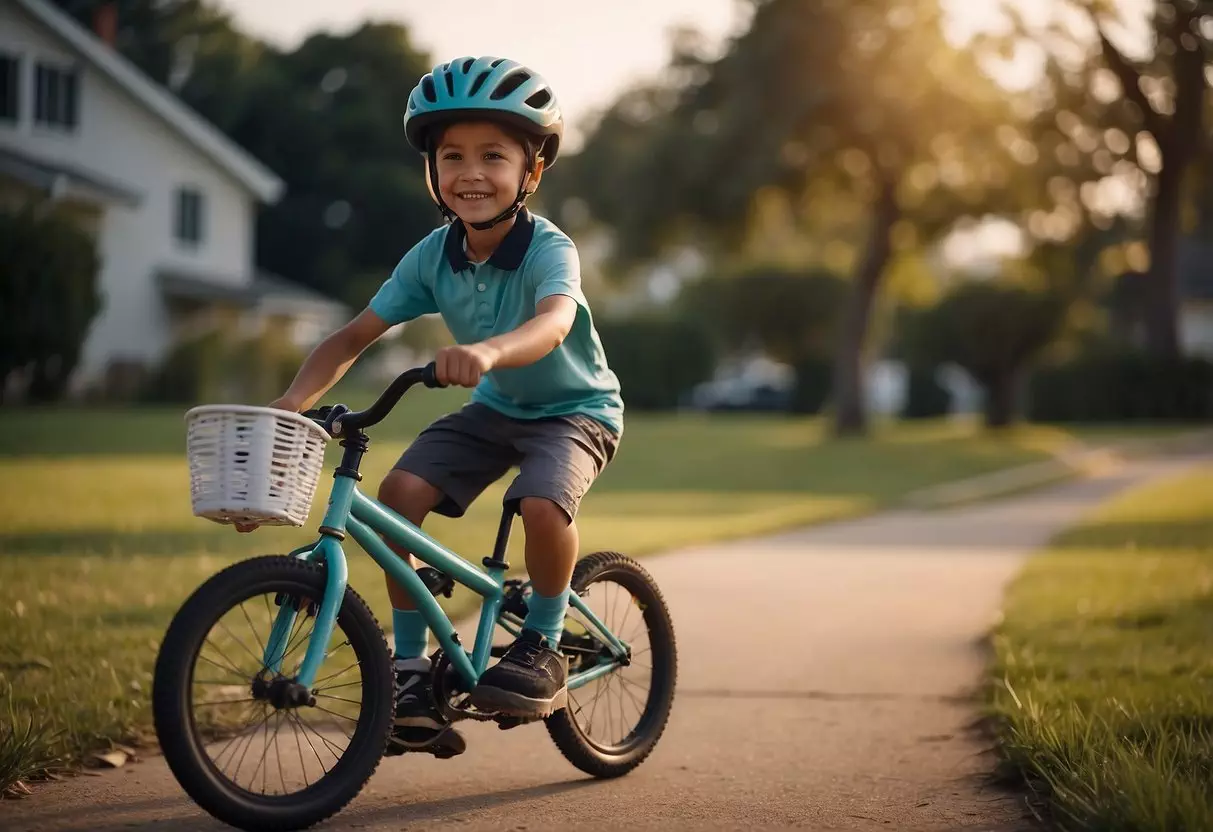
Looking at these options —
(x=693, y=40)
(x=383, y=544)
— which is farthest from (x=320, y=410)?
(x=693, y=40)

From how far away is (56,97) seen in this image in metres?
32.5

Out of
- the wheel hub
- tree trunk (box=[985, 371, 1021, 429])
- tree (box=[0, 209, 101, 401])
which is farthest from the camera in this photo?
tree trunk (box=[985, 371, 1021, 429])

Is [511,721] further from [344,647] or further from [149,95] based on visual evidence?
[149,95]

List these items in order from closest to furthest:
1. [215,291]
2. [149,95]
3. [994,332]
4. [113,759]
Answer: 1. [113,759]
2. [149,95]
3. [994,332]
4. [215,291]

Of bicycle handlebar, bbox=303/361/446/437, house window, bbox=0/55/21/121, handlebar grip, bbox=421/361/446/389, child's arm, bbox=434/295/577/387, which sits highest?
house window, bbox=0/55/21/121

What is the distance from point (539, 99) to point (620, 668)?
6.15ft

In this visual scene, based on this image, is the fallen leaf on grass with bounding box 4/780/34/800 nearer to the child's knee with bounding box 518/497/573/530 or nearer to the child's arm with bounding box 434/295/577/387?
the child's knee with bounding box 518/497/573/530

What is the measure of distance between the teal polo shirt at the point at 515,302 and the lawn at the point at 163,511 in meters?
1.76

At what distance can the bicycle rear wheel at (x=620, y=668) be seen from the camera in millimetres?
5070

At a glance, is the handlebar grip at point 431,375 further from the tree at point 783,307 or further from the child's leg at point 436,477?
the tree at point 783,307

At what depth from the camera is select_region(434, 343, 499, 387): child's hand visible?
12.3 ft

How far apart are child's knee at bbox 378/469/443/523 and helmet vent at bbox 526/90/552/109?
1.11 m

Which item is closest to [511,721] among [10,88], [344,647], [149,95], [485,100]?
[344,647]

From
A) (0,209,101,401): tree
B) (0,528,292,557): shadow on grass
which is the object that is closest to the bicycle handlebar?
(0,528,292,557): shadow on grass
